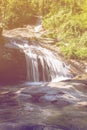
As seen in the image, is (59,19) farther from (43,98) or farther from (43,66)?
(43,98)

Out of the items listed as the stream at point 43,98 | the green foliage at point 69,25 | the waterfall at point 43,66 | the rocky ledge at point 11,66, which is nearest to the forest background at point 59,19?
the green foliage at point 69,25

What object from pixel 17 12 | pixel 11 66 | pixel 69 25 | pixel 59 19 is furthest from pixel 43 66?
pixel 17 12

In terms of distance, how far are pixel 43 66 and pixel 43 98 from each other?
18.5ft

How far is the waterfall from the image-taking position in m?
18.2

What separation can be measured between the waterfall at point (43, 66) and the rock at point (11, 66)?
1.10 feet

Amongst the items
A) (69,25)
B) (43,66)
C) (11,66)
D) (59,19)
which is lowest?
(43,66)

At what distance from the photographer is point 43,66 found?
18.7m

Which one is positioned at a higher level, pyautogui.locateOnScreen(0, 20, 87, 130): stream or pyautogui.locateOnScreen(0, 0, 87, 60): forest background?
pyautogui.locateOnScreen(0, 0, 87, 60): forest background

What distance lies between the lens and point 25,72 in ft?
59.7

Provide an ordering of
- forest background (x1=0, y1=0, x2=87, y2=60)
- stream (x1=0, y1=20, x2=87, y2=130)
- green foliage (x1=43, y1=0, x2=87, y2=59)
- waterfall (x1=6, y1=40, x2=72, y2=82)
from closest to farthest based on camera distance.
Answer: stream (x1=0, y1=20, x2=87, y2=130) → waterfall (x1=6, y1=40, x2=72, y2=82) → green foliage (x1=43, y1=0, x2=87, y2=59) → forest background (x1=0, y1=0, x2=87, y2=60)

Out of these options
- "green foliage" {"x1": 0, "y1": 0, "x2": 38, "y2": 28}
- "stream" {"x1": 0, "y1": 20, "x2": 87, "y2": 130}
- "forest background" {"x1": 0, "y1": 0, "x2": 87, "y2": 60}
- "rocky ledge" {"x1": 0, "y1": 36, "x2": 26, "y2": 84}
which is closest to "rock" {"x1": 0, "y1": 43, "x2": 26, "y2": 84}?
"rocky ledge" {"x1": 0, "y1": 36, "x2": 26, "y2": 84}

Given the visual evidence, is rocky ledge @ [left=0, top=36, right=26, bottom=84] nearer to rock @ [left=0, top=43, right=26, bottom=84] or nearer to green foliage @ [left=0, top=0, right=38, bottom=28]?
rock @ [left=0, top=43, right=26, bottom=84]

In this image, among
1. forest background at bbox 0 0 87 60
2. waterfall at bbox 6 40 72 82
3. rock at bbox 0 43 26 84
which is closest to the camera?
rock at bbox 0 43 26 84

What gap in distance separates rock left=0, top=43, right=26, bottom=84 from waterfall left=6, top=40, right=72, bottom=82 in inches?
13.2
